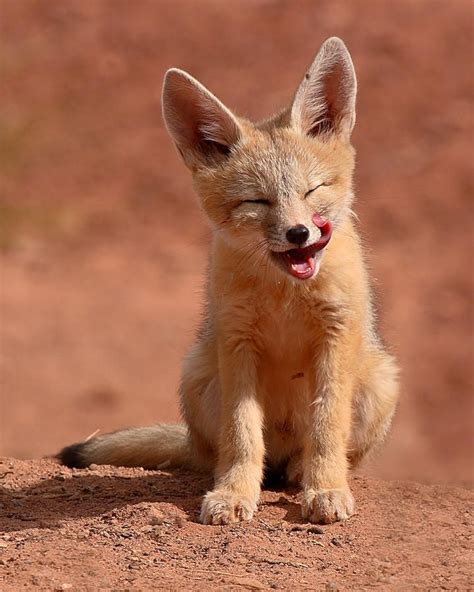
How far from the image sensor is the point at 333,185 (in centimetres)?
567

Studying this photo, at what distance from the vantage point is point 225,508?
5387mm

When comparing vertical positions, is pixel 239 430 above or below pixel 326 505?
above

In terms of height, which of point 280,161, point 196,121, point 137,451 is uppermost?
point 196,121

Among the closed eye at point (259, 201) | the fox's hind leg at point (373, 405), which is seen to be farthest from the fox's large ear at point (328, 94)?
the fox's hind leg at point (373, 405)

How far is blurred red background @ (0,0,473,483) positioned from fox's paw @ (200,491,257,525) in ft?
19.9

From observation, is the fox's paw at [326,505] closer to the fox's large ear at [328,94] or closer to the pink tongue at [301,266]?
the pink tongue at [301,266]

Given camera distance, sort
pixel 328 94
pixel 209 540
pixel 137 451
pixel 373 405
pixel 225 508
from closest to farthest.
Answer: pixel 209 540 < pixel 225 508 < pixel 328 94 < pixel 373 405 < pixel 137 451

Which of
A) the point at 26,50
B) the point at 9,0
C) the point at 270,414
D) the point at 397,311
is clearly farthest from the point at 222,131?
the point at 9,0

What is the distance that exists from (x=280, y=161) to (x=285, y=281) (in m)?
0.56

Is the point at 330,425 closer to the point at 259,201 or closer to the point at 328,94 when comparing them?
the point at 259,201

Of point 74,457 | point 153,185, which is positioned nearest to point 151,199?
point 153,185

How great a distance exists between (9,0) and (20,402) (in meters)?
10.2

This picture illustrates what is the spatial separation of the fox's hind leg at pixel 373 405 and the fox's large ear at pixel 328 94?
120 centimetres

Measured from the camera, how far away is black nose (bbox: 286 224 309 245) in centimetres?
529
